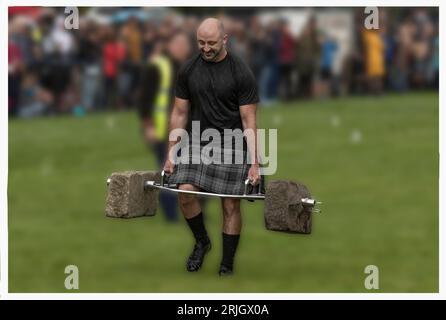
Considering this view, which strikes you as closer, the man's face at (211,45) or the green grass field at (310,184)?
the man's face at (211,45)

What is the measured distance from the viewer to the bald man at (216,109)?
11641mm

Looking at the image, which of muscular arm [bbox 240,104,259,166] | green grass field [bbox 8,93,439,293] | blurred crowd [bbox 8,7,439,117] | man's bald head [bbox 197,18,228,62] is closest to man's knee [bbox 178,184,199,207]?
muscular arm [bbox 240,104,259,166]

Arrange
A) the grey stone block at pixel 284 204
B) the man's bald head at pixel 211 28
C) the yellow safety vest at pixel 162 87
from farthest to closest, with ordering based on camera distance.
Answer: the yellow safety vest at pixel 162 87 < the grey stone block at pixel 284 204 < the man's bald head at pixel 211 28

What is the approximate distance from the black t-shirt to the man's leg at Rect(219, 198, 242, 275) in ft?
2.15

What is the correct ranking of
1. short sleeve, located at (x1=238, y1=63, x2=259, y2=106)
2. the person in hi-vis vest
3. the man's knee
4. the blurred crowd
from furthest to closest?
1. the blurred crowd
2. the person in hi-vis vest
3. the man's knee
4. short sleeve, located at (x1=238, y1=63, x2=259, y2=106)

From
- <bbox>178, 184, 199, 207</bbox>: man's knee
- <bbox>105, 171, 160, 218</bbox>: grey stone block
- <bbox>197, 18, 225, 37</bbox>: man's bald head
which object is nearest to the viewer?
<bbox>197, 18, 225, 37</bbox>: man's bald head

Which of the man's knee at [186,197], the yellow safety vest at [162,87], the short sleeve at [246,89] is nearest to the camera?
the short sleeve at [246,89]

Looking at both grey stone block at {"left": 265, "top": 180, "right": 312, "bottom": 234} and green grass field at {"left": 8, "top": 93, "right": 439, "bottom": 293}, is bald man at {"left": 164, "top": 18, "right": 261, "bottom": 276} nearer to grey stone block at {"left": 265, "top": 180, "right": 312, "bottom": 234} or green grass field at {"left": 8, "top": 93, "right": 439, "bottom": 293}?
grey stone block at {"left": 265, "top": 180, "right": 312, "bottom": 234}

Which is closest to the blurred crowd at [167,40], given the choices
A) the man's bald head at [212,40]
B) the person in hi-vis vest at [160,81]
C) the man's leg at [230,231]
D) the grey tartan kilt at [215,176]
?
the person in hi-vis vest at [160,81]

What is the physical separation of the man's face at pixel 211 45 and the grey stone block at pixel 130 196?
1.19 meters

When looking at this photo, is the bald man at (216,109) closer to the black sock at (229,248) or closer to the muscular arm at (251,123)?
the muscular arm at (251,123)

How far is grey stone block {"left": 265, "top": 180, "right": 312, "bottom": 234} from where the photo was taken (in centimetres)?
1186

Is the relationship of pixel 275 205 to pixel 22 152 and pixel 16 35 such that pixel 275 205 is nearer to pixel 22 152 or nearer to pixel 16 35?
pixel 16 35

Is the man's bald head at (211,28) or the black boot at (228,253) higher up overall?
the man's bald head at (211,28)
